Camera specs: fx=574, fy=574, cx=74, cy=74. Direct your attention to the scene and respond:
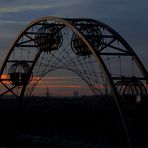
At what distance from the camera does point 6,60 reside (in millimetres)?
39781

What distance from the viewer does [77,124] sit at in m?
62.6

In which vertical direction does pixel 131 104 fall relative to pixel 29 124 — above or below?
above

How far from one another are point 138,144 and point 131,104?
7.11 ft

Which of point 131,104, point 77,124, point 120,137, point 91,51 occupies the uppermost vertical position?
point 91,51

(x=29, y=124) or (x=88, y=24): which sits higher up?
(x=88, y=24)

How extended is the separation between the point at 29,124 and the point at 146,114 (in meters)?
32.5

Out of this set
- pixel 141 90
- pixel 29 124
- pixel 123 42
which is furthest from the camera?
pixel 29 124


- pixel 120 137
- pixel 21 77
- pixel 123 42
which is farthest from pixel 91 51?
pixel 21 77

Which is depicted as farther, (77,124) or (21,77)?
(77,124)

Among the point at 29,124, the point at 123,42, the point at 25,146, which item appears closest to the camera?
the point at 123,42

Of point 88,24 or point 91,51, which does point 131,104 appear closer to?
point 91,51

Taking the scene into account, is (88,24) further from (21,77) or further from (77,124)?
(77,124)

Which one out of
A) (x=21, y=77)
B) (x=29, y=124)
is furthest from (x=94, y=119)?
(x=21, y=77)

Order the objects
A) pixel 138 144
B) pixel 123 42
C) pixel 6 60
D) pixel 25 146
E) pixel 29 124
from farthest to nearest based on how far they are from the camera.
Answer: pixel 29 124
pixel 6 60
pixel 25 146
pixel 123 42
pixel 138 144
